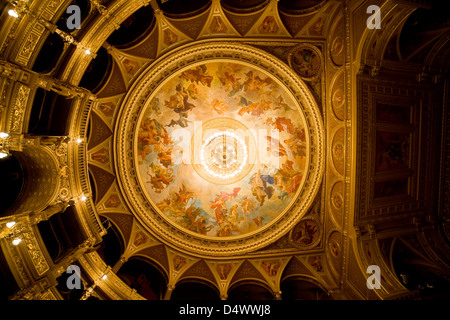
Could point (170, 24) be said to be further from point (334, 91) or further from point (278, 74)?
point (334, 91)

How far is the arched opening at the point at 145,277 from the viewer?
1340 cm

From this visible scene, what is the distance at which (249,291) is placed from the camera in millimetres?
14406

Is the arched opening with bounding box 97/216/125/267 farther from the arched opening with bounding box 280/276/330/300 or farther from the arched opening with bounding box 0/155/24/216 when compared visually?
the arched opening with bounding box 280/276/330/300

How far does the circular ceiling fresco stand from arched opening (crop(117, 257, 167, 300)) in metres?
1.85

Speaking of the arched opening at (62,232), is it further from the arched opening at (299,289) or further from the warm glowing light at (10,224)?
the arched opening at (299,289)

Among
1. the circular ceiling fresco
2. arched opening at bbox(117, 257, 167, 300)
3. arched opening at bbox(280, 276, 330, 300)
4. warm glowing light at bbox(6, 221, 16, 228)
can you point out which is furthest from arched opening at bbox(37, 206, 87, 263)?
arched opening at bbox(280, 276, 330, 300)

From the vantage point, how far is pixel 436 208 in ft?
39.8

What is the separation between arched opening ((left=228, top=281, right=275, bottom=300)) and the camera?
14.2 metres

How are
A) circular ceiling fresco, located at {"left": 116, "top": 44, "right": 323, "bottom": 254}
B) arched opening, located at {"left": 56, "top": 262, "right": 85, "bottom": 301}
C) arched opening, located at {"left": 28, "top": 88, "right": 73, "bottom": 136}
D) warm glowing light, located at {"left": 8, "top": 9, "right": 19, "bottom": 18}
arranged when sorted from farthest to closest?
circular ceiling fresco, located at {"left": 116, "top": 44, "right": 323, "bottom": 254}, arched opening, located at {"left": 56, "top": 262, "right": 85, "bottom": 301}, arched opening, located at {"left": 28, "top": 88, "right": 73, "bottom": 136}, warm glowing light, located at {"left": 8, "top": 9, "right": 19, "bottom": 18}

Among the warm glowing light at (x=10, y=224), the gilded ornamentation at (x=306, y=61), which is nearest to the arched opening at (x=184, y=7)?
the gilded ornamentation at (x=306, y=61)

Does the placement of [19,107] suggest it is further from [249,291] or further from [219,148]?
[249,291]
